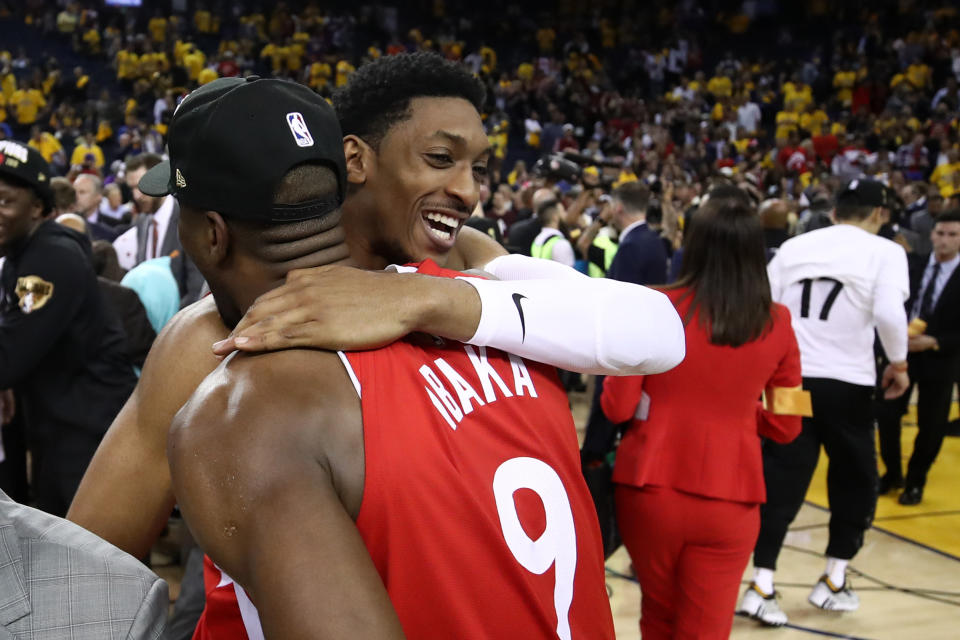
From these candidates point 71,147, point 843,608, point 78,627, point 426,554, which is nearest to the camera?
point 78,627

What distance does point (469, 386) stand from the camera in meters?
1.30

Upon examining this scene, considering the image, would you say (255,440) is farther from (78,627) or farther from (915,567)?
(915,567)

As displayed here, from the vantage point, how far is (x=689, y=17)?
26.4m

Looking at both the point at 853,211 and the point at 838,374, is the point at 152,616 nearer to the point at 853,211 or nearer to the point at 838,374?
the point at 838,374

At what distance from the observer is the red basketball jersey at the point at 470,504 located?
3.78ft

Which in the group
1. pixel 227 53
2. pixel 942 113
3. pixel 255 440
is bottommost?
pixel 942 113

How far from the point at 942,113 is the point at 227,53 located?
14.4m

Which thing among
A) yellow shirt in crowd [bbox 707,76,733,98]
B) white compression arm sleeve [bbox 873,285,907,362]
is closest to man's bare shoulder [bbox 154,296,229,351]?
white compression arm sleeve [bbox 873,285,907,362]

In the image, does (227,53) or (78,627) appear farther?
(227,53)

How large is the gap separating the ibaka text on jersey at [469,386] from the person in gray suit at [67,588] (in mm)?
395

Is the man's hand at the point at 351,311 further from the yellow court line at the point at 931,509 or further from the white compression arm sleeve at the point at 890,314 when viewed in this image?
the yellow court line at the point at 931,509

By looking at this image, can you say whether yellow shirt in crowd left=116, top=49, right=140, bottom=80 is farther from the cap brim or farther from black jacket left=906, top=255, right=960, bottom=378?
the cap brim

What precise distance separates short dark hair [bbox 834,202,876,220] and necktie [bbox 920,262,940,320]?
1.90 meters

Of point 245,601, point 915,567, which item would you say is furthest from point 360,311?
point 915,567
